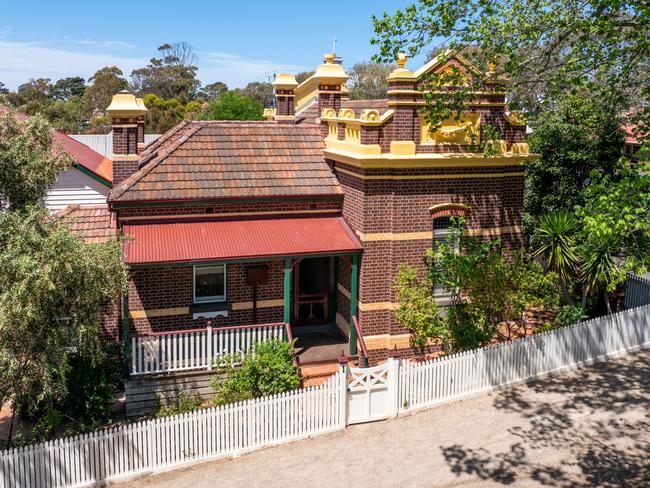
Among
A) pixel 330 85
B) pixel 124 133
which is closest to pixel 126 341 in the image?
pixel 124 133

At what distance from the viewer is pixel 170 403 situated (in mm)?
13383

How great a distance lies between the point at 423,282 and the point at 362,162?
3.21 m

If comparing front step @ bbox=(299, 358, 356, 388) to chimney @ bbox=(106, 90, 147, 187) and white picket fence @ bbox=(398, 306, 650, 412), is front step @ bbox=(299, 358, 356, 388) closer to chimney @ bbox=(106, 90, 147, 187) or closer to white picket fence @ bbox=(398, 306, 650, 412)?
white picket fence @ bbox=(398, 306, 650, 412)

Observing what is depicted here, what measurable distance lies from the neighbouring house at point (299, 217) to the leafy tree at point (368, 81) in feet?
233

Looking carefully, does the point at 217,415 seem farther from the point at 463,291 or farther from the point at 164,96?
the point at 164,96

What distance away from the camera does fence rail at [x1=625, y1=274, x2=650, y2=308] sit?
59.0ft

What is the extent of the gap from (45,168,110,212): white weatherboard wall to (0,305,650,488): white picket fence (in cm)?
922

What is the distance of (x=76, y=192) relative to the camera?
1820cm

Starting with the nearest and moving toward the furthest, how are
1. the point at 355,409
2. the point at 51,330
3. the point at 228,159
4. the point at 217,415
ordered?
the point at 51,330 < the point at 217,415 < the point at 355,409 < the point at 228,159

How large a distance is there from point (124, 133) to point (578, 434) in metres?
11.5

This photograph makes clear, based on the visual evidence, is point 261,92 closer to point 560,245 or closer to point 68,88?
point 68,88

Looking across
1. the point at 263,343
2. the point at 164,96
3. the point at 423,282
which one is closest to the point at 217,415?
the point at 263,343

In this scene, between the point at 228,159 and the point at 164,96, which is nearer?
the point at 228,159

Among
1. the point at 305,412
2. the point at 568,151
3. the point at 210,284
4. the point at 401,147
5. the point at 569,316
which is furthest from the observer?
the point at 568,151
